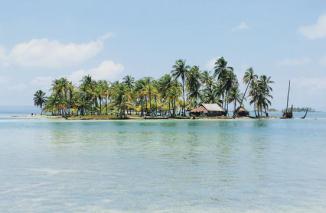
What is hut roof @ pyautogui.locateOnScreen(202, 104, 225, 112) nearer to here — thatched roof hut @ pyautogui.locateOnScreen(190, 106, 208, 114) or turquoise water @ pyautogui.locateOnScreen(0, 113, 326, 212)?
thatched roof hut @ pyautogui.locateOnScreen(190, 106, 208, 114)

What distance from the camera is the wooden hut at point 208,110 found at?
10718 centimetres

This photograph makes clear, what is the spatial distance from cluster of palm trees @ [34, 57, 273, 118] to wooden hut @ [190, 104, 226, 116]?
3.54 metres

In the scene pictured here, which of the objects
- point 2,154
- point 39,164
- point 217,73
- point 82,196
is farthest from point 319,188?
point 217,73

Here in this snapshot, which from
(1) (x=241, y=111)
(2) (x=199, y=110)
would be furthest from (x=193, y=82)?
(1) (x=241, y=111)

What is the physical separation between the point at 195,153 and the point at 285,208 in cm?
1572

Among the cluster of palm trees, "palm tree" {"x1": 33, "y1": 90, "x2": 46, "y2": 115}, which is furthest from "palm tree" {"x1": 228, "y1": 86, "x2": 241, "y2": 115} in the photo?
"palm tree" {"x1": 33, "y1": 90, "x2": 46, "y2": 115}

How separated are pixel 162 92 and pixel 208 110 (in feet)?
42.0

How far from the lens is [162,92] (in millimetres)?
108875

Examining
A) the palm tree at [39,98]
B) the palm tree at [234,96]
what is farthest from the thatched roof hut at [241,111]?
the palm tree at [39,98]

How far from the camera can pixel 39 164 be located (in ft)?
77.8

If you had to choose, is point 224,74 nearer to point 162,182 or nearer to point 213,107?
point 213,107

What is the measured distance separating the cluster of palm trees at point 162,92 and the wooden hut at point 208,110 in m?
3.54

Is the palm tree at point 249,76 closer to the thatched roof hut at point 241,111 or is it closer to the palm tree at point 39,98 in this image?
the thatched roof hut at point 241,111

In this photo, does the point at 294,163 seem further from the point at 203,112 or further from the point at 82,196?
the point at 203,112
